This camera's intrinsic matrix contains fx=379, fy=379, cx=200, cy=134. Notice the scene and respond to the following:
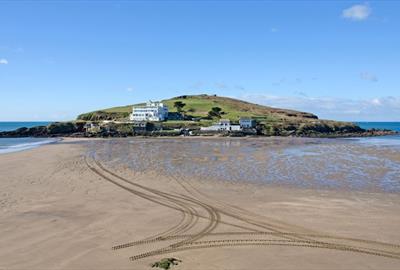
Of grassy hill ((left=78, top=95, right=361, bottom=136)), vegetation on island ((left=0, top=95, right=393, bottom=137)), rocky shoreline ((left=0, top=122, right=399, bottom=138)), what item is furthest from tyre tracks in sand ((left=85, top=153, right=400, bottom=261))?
grassy hill ((left=78, top=95, right=361, bottom=136))

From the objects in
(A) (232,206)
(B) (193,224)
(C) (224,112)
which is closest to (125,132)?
(C) (224,112)

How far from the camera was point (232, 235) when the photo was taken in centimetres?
1722

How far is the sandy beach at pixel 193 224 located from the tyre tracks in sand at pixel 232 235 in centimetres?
5

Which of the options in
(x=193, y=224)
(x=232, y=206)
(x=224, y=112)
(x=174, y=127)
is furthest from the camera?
(x=224, y=112)

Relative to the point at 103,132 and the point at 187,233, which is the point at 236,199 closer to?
the point at 187,233

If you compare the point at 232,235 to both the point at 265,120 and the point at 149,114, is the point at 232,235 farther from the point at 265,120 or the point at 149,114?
the point at 265,120

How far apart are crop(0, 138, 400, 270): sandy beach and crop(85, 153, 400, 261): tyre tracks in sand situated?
0.05 metres

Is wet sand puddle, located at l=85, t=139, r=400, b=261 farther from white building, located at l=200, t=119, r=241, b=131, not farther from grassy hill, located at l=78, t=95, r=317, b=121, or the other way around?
grassy hill, located at l=78, t=95, r=317, b=121

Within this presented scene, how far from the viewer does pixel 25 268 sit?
43.8 ft

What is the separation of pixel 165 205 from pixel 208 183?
8.45 meters

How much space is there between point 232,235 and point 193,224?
8.29 ft

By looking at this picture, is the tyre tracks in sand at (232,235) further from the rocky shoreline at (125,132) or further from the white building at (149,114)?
the white building at (149,114)

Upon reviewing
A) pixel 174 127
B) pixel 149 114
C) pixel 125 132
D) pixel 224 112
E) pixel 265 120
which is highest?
pixel 224 112

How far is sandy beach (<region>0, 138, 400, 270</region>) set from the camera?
14.3 m
